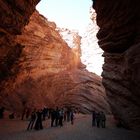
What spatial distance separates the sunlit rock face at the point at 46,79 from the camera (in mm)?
39812

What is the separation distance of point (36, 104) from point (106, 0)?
25.5 metres

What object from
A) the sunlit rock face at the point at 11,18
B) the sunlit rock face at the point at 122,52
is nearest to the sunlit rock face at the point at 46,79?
the sunlit rock face at the point at 11,18

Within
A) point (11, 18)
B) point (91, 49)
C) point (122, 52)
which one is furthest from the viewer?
point (91, 49)

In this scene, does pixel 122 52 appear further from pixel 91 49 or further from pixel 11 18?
pixel 91 49

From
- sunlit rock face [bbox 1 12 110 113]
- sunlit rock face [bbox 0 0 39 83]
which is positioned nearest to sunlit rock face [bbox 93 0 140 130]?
sunlit rock face [bbox 0 0 39 83]

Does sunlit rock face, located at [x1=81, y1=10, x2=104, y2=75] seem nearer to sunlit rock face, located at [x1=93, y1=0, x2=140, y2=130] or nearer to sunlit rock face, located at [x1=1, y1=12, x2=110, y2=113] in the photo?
sunlit rock face, located at [x1=1, y1=12, x2=110, y2=113]

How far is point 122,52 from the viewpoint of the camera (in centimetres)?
2253

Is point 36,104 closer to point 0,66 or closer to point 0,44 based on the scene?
point 0,66

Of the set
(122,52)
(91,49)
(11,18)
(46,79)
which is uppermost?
(91,49)

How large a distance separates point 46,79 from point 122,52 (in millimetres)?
28091

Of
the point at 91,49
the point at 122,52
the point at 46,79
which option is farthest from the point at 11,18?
the point at 91,49

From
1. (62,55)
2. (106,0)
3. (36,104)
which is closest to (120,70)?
(106,0)

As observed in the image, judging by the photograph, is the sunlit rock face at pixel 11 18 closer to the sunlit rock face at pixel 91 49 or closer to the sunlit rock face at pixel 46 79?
the sunlit rock face at pixel 46 79

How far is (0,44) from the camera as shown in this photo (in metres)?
22.9
